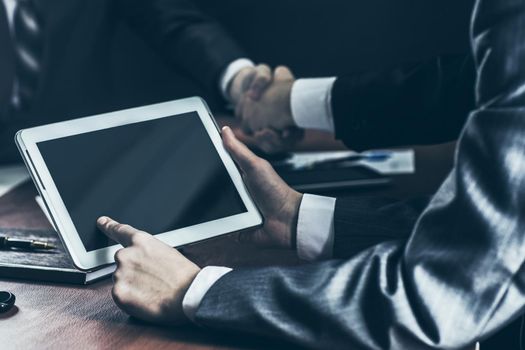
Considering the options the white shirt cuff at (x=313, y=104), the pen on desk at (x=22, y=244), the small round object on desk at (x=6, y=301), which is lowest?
the white shirt cuff at (x=313, y=104)

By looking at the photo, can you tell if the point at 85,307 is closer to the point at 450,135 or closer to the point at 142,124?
the point at 142,124

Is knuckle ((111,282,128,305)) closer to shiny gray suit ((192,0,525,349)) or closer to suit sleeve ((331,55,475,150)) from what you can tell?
shiny gray suit ((192,0,525,349))

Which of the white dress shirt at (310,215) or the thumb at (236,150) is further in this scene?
the thumb at (236,150)

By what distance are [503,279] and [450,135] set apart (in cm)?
86

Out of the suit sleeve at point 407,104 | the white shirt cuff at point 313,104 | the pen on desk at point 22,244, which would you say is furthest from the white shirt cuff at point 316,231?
the white shirt cuff at point 313,104

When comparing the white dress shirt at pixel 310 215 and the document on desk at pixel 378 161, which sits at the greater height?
the white dress shirt at pixel 310 215

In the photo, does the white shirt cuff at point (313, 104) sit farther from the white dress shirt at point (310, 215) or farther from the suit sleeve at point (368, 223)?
the suit sleeve at point (368, 223)

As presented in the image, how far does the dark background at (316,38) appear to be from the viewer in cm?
248

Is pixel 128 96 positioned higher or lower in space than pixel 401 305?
lower

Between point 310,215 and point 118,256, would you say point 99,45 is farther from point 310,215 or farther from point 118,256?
point 118,256

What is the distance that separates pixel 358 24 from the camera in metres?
2.51

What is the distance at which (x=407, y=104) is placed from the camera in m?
1.73

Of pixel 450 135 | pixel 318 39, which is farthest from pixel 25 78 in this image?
pixel 450 135

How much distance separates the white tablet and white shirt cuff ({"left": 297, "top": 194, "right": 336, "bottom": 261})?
0.10m
